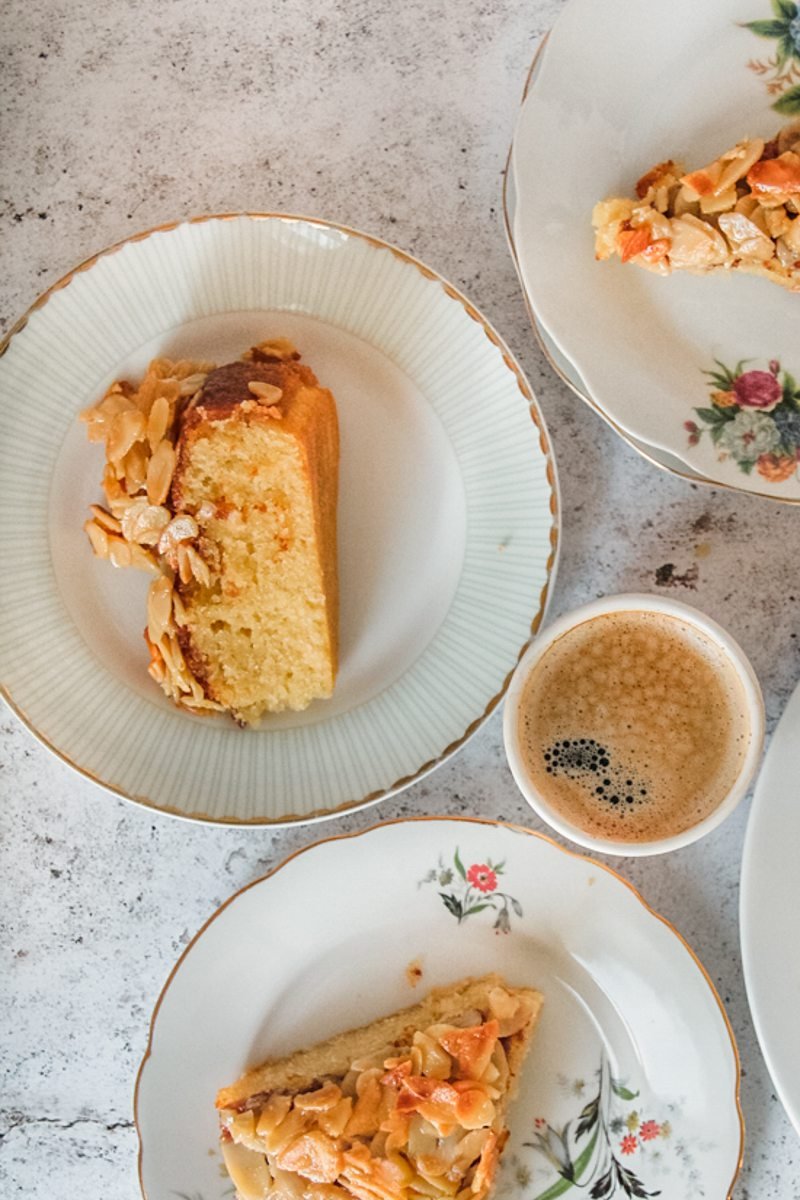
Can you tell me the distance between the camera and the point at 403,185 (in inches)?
61.3

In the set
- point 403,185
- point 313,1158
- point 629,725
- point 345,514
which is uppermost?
point 403,185

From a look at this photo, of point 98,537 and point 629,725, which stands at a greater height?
point 98,537

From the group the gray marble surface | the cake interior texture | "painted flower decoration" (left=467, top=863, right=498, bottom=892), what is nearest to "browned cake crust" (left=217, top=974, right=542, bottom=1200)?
"painted flower decoration" (left=467, top=863, right=498, bottom=892)

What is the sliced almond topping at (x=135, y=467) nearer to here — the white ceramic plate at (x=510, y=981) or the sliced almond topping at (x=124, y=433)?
the sliced almond topping at (x=124, y=433)

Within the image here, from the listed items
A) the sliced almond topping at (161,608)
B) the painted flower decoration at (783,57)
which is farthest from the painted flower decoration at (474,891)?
the painted flower decoration at (783,57)

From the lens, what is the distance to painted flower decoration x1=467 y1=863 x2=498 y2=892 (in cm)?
150

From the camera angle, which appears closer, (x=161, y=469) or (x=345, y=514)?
(x=161, y=469)

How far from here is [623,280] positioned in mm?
1474

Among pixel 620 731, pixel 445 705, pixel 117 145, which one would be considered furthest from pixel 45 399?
pixel 620 731

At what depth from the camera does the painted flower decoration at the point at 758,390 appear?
1.46 metres

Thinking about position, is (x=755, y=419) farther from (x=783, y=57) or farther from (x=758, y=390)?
(x=783, y=57)

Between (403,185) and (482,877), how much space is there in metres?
1.02

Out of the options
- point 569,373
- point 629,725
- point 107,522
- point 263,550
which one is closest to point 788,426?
point 569,373

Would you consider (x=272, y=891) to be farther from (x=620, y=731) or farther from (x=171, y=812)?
(x=620, y=731)
